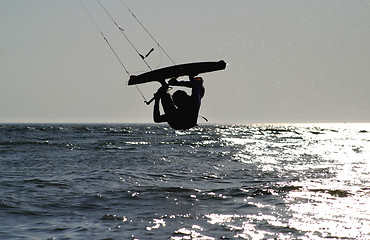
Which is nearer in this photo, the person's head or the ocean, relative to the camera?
the person's head

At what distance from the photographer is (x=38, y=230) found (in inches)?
452

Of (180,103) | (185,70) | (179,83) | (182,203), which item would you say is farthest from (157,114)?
(182,203)

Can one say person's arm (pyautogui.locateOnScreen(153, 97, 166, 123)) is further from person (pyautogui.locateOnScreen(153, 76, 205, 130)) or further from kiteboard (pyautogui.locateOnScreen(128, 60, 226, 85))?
kiteboard (pyautogui.locateOnScreen(128, 60, 226, 85))

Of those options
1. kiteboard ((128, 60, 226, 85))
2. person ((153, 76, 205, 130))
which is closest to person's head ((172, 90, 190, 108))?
person ((153, 76, 205, 130))

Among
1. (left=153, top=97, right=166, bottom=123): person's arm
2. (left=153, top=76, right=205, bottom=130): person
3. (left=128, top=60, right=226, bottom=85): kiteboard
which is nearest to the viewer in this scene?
(left=128, top=60, right=226, bottom=85): kiteboard

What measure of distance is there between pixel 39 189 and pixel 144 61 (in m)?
9.40

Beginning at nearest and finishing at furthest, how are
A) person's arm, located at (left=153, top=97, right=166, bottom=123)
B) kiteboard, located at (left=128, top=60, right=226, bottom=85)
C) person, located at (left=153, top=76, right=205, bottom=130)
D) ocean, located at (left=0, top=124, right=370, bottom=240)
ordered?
1. kiteboard, located at (left=128, top=60, right=226, bottom=85)
2. person, located at (left=153, top=76, right=205, bottom=130)
3. person's arm, located at (left=153, top=97, right=166, bottom=123)
4. ocean, located at (left=0, top=124, right=370, bottom=240)

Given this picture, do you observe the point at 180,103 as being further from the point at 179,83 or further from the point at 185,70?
the point at 185,70

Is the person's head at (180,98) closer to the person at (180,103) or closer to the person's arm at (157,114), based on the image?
the person at (180,103)

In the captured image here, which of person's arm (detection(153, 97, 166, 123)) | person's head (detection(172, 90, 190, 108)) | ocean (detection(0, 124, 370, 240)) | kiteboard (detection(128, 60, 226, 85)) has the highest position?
kiteboard (detection(128, 60, 226, 85))

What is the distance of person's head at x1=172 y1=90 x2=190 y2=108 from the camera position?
10438 millimetres

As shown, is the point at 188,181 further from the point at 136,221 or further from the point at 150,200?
the point at 136,221

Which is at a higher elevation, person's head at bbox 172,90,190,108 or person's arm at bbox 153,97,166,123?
person's head at bbox 172,90,190,108

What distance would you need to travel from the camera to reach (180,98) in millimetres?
10453
